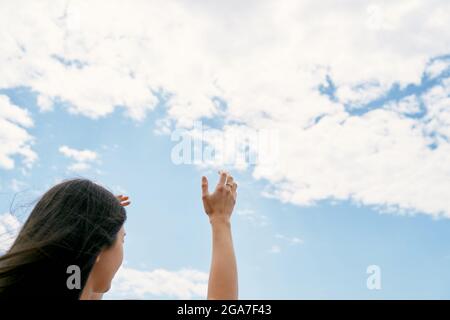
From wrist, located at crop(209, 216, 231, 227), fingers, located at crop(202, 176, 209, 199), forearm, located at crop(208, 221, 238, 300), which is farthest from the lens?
fingers, located at crop(202, 176, 209, 199)

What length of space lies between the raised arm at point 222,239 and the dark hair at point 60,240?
738 mm

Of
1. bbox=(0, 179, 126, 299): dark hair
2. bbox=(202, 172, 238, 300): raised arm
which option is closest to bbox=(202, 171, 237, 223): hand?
bbox=(202, 172, 238, 300): raised arm

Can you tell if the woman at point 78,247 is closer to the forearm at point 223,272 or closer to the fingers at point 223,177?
the forearm at point 223,272

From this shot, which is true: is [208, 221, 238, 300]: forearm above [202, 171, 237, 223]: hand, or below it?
below

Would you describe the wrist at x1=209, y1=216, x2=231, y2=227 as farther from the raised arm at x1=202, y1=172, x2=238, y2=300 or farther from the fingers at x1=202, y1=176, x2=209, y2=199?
the fingers at x1=202, y1=176, x2=209, y2=199

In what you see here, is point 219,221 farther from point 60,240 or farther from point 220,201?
point 60,240

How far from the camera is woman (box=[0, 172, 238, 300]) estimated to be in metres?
3.93

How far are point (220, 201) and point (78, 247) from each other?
1.22m

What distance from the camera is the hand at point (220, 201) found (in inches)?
178
